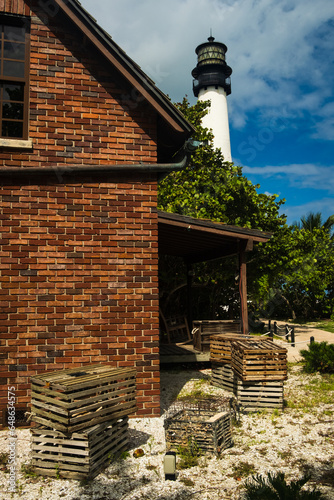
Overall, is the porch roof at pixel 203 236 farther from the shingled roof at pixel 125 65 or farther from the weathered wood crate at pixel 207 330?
the shingled roof at pixel 125 65

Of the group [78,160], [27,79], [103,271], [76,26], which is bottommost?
[103,271]

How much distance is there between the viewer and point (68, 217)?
20.9ft

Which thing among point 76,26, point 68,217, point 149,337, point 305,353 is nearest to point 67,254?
point 68,217

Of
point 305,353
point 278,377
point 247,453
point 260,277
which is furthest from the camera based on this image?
point 260,277

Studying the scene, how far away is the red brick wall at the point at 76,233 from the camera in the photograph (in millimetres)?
6137

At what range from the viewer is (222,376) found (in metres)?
8.61

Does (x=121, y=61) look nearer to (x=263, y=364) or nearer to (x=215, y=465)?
(x=263, y=364)

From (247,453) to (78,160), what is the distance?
16.7 ft

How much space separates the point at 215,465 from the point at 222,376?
3.93 meters

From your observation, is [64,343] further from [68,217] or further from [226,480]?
[226,480]

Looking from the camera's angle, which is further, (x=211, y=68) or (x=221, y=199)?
(x=211, y=68)

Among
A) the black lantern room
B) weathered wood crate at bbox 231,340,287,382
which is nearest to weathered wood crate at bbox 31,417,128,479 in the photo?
weathered wood crate at bbox 231,340,287,382

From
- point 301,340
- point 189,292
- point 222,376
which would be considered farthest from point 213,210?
point 222,376

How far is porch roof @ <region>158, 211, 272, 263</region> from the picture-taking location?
879 cm
